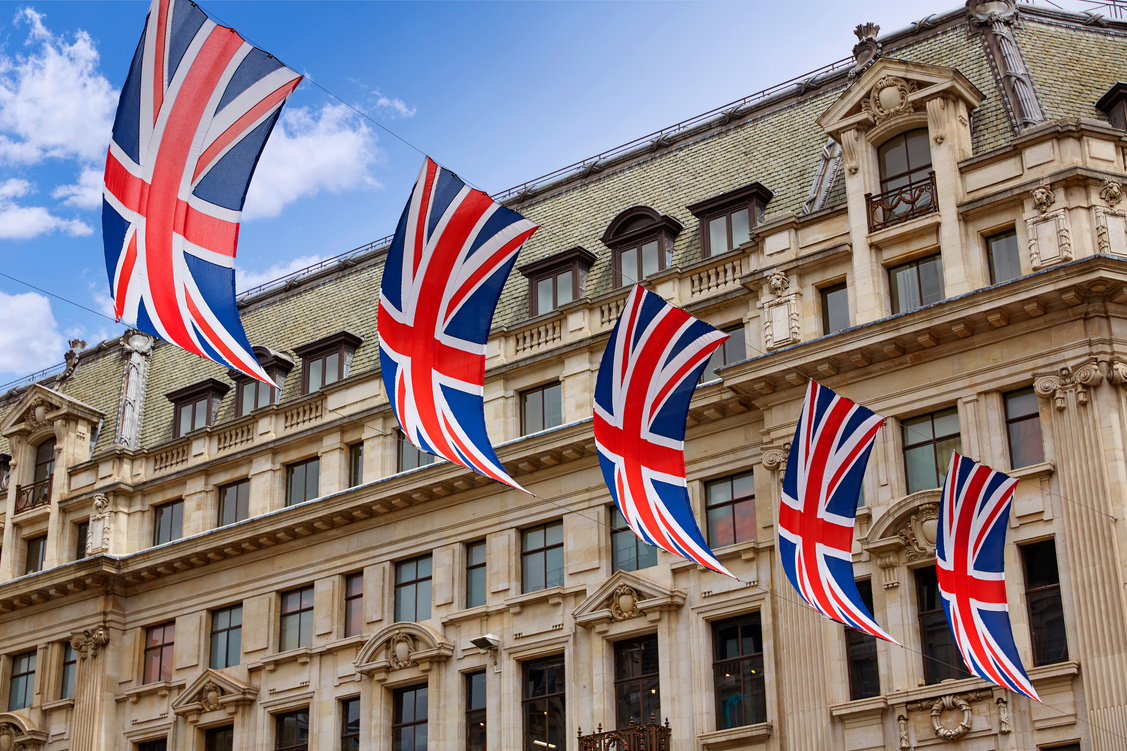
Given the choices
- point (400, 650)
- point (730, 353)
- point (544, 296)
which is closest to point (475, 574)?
point (400, 650)

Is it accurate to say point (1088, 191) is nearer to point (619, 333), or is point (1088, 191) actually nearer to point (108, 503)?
point (619, 333)

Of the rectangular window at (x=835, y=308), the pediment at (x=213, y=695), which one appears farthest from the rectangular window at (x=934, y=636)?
the pediment at (x=213, y=695)

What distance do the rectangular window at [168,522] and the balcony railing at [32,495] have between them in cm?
495

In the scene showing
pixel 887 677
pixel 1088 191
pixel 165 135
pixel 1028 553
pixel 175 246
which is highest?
pixel 1088 191

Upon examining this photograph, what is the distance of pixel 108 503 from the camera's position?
5194 cm

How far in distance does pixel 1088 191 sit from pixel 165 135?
864 inches

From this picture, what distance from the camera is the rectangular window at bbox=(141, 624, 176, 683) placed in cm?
4897

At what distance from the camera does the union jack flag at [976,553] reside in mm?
31438

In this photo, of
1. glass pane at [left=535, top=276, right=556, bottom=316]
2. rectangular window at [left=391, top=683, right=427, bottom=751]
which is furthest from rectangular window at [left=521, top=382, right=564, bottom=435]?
rectangular window at [left=391, top=683, right=427, bottom=751]

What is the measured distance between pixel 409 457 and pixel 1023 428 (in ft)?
59.8

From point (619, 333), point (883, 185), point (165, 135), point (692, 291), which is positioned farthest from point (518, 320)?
point (165, 135)

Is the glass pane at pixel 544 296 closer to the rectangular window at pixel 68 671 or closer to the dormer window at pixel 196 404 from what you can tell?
the dormer window at pixel 196 404

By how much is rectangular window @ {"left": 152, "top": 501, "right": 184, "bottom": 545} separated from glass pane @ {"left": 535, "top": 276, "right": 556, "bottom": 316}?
1411 cm

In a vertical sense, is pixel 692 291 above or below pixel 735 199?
below
